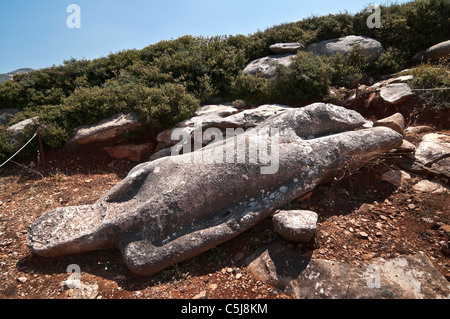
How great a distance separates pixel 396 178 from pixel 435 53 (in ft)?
22.4

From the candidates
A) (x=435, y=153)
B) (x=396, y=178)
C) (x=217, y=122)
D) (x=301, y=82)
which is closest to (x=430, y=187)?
(x=396, y=178)

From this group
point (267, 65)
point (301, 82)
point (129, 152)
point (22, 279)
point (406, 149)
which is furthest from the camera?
point (267, 65)

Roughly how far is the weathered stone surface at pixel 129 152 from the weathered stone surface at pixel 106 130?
0.31 metres

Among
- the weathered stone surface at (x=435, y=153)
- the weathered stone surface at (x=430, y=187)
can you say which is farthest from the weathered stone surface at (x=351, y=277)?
the weathered stone surface at (x=435, y=153)

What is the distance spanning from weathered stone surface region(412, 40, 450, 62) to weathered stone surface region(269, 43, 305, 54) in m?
4.07

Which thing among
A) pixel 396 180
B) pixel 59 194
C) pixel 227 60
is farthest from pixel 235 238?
pixel 227 60

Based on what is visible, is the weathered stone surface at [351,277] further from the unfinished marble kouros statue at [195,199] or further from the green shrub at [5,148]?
the green shrub at [5,148]

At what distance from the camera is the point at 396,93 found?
623cm

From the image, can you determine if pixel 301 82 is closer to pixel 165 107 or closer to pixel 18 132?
pixel 165 107

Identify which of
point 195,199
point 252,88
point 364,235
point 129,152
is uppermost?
point 252,88

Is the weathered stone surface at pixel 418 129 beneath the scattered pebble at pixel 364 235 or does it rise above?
above

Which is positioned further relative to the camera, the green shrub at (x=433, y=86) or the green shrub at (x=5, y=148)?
the green shrub at (x=5, y=148)

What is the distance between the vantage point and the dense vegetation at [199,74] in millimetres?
6676

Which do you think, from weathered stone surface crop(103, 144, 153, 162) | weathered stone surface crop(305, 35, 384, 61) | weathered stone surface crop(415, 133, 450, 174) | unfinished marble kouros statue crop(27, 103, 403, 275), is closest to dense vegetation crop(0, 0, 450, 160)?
weathered stone surface crop(305, 35, 384, 61)
